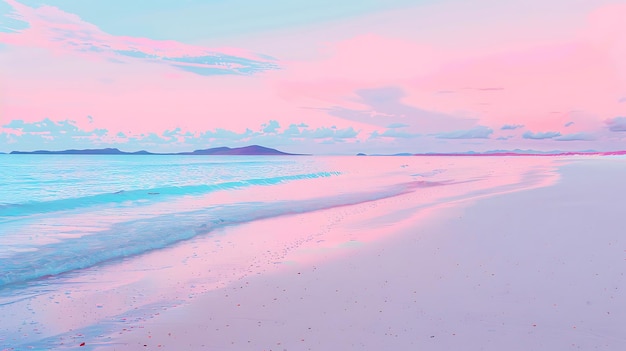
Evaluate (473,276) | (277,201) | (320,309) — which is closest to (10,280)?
(320,309)

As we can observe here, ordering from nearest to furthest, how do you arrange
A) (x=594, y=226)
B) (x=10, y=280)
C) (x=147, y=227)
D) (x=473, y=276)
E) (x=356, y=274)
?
→ (x=473, y=276), (x=356, y=274), (x=10, y=280), (x=594, y=226), (x=147, y=227)

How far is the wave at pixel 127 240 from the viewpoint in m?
9.53

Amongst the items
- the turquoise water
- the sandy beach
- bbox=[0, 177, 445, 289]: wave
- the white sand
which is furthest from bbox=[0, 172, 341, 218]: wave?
the white sand

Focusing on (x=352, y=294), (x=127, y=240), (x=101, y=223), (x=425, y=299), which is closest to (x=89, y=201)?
(x=101, y=223)

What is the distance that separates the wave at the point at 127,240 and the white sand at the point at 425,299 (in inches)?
156

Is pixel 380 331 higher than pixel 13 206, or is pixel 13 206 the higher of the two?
pixel 380 331

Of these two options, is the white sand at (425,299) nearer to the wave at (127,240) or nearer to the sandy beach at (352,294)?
the sandy beach at (352,294)

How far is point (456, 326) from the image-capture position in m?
5.42

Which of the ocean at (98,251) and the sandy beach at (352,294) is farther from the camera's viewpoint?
the ocean at (98,251)

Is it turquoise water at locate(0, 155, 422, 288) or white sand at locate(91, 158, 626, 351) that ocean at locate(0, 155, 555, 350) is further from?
white sand at locate(91, 158, 626, 351)

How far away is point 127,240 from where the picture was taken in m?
12.6

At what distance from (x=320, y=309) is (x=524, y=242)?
590cm

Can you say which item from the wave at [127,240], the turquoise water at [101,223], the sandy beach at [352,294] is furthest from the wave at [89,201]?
the sandy beach at [352,294]

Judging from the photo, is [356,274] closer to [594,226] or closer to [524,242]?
[524,242]
